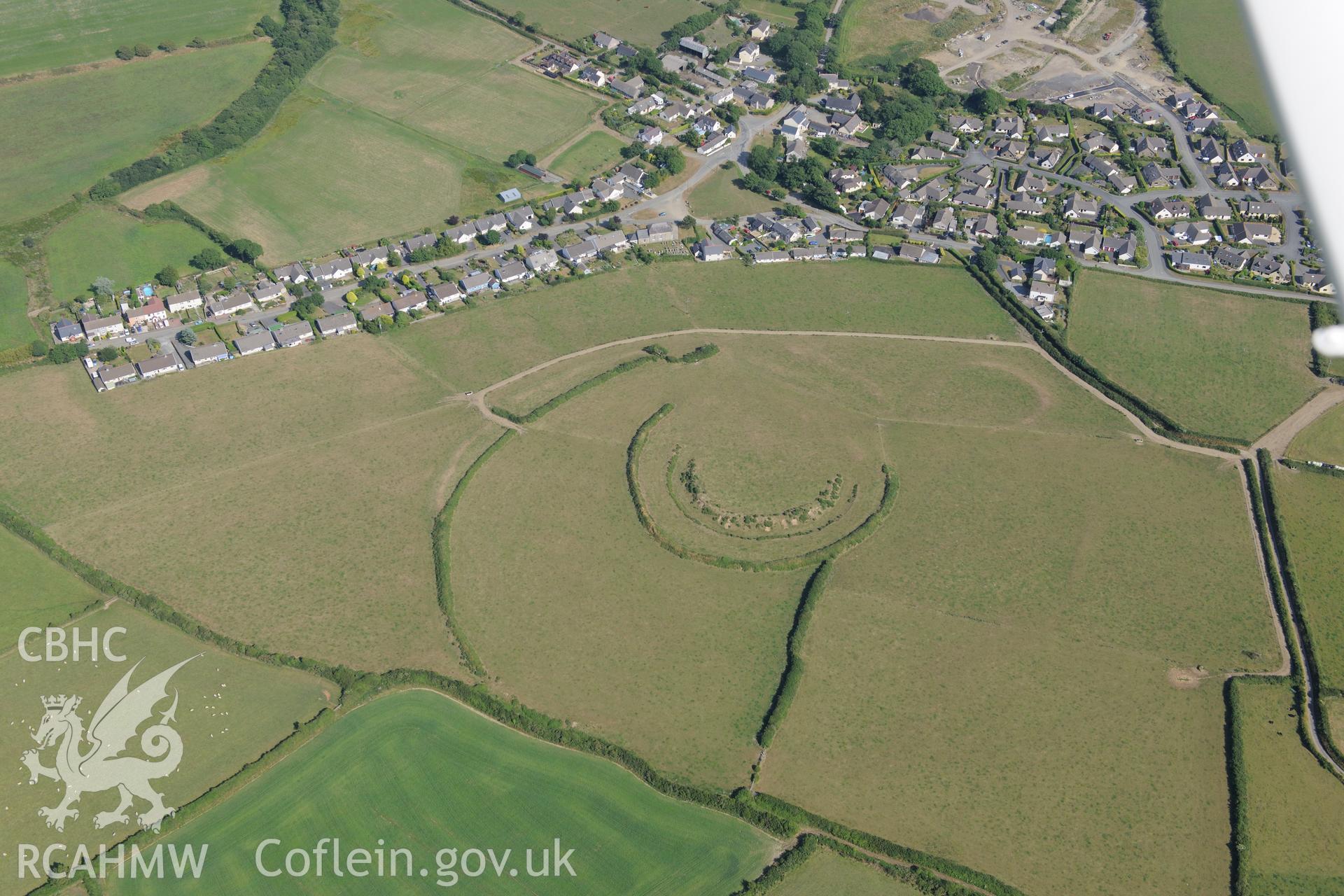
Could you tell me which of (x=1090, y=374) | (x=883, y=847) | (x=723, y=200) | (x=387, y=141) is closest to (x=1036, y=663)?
(x=883, y=847)

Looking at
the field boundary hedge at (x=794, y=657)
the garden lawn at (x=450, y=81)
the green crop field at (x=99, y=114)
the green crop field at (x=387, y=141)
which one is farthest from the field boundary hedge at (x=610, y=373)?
the green crop field at (x=99, y=114)

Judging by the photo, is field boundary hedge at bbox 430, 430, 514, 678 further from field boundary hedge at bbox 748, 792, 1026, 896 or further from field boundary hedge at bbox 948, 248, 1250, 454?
field boundary hedge at bbox 948, 248, 1250, 454

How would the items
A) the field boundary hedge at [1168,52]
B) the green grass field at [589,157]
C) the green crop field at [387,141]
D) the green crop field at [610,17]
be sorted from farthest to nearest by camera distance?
the green crop field at [610,17], the field boundary hedge at [1168,52], the green grass field at [589,157], the green crop field at [387,141]

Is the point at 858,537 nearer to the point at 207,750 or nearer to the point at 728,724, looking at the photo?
the point at 728,724

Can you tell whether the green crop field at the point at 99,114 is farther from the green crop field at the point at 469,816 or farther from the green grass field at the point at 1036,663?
the green grass field at the point at 1036,663

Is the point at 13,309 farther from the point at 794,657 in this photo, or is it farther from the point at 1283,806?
the point at 1283,806

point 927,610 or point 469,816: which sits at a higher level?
point 927,610

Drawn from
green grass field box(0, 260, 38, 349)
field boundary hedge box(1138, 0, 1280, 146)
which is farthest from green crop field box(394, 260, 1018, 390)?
field boundary hedge box(1138, 0, 1280, 146)
